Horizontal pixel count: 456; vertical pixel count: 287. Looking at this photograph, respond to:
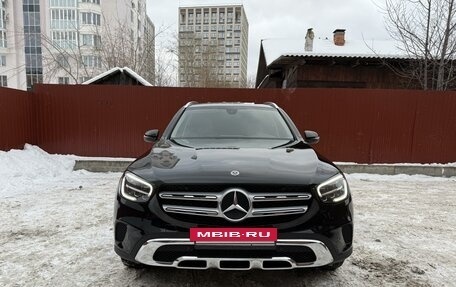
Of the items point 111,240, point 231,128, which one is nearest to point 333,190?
point 231,128

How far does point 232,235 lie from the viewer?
2375 millimetres

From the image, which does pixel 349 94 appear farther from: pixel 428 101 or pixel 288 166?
pixel 288 166

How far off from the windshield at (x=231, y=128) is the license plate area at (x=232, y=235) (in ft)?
3.62

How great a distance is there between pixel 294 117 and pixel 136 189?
7177 mm

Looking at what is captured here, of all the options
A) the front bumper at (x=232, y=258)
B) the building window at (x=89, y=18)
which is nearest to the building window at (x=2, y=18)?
the building window at (x=89, y=18)

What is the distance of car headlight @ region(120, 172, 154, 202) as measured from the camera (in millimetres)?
2551

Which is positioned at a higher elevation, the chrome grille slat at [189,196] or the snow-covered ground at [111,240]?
the chrome grille slat at [189,196]

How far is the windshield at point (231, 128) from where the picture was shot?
3.60 meters

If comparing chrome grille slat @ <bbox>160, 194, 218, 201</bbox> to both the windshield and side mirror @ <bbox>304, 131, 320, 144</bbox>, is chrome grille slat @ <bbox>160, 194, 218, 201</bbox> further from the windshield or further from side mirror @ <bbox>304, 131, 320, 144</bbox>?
side mirror @ <bbox>304, 131, 320, 144</bbox>

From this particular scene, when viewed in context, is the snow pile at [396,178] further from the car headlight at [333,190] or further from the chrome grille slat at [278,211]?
the chrome grille slat at [278,211]

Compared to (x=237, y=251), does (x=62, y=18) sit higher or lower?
higher

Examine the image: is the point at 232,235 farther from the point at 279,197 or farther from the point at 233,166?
the point at 233,166

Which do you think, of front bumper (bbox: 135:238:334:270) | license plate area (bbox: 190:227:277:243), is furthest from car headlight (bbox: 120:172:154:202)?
license plate area (bbox: 190:227:277:243)

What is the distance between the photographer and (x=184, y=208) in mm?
2465
